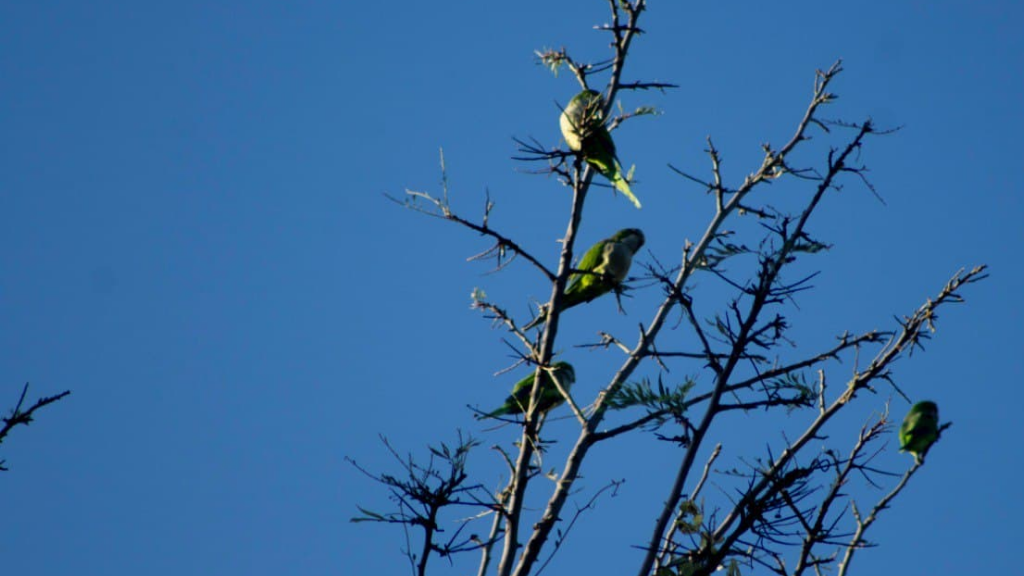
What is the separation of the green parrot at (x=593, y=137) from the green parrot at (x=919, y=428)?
2261 mm

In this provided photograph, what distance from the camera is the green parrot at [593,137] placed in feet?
16.1

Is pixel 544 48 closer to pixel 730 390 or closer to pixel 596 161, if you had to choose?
pixel 596 161

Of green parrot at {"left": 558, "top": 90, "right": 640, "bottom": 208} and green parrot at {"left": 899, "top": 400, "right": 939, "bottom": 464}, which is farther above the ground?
green parrot at {"left": 558, "top": 90, "right": 640, "bottom": 208}

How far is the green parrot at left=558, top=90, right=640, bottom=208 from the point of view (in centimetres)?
492

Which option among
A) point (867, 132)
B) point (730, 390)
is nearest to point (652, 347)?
point (730, 390)

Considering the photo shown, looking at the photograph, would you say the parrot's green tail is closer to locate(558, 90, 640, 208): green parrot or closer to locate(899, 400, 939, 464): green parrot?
locate(558, 90, 640, 208): green parrot

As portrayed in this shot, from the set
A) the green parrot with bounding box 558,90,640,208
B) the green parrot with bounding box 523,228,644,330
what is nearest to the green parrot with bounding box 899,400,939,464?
the green parrot with bounding box 558,90,640,208

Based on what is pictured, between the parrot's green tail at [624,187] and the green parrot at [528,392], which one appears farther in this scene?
the green parrot at [528,392]

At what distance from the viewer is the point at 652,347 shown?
538cm

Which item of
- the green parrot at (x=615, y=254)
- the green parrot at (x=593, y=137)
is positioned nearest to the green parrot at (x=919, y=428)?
the green parrot at (x=593, y=137)

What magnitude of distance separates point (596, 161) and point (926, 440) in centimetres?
276

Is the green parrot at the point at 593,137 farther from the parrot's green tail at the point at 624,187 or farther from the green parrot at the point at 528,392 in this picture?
the green parrot at the point at 528,392

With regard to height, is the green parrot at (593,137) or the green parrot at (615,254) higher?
the green parrot at (615,254)

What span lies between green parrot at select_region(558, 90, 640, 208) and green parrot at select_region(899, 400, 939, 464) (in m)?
2.26
